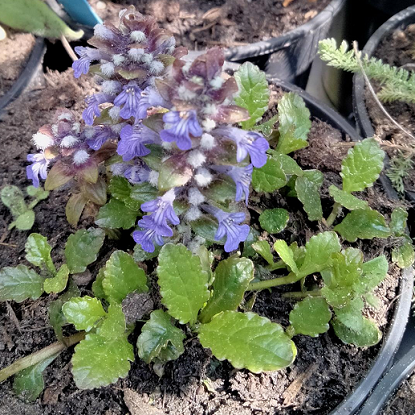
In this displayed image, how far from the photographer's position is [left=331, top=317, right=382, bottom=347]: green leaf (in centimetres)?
126

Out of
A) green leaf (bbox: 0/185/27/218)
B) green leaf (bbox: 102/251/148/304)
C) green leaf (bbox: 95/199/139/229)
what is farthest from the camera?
green leaf (bbox: 0/185/27/218)

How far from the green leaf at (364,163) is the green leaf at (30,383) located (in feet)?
3.44

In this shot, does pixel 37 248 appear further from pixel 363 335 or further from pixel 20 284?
pixel 363 335

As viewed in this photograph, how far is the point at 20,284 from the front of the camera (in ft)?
4.34

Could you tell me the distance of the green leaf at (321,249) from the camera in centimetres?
125

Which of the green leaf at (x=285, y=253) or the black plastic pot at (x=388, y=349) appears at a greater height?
the green leaf at (x=285, y=253)

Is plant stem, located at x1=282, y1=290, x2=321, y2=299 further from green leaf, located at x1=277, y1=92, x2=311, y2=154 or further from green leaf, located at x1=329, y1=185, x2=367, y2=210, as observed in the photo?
green leaf, located at x1=277, y1=92, x2=311, y2=154

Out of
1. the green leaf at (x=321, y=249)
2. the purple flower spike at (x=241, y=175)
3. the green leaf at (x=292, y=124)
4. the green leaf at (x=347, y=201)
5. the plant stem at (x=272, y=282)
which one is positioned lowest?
the plant stem at (x=272, y=282)

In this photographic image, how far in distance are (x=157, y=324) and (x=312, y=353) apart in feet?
1.51

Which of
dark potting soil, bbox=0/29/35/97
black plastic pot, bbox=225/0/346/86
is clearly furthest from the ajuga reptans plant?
dark potting soil, bbox=0/29/35/97

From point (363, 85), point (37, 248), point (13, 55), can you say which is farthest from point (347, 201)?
point (13, 55)

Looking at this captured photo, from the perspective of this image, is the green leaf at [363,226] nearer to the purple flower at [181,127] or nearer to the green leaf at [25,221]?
the purple flower at [181,127]

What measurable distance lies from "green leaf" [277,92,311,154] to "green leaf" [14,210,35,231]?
32.6 inches

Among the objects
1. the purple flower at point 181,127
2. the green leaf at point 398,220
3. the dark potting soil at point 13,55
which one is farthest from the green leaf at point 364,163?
the dark potting soil at point 13,55
